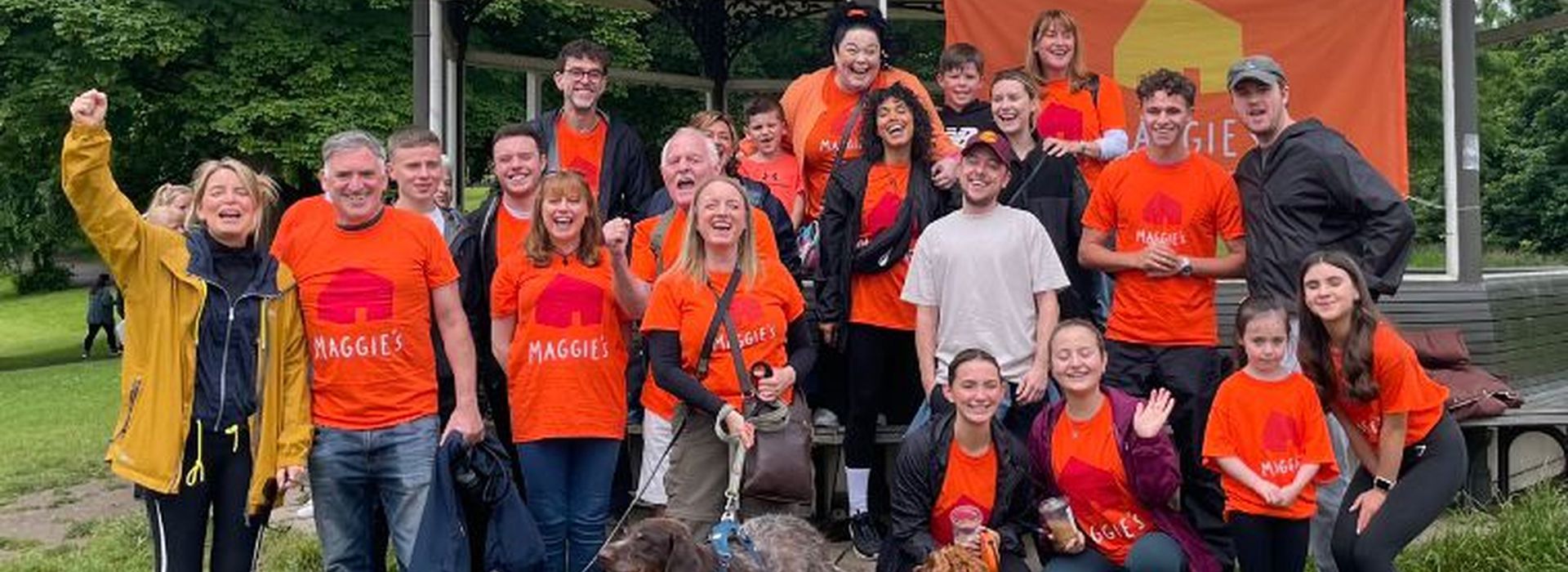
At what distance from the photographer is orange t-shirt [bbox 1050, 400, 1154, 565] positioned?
457 cm

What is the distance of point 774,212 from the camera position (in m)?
5.48

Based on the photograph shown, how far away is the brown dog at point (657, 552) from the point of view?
3.72 metres

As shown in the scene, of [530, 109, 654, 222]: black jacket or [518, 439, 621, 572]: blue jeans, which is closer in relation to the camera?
[518, 439, 621, 572]: blue jeans

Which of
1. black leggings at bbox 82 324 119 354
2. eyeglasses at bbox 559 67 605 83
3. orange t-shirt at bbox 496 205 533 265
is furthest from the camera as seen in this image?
black leggings at bbox 82 324 119 354

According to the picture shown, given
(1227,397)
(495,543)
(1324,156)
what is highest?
(1324,156)

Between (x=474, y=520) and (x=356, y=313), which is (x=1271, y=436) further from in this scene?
(x=356, y=313)

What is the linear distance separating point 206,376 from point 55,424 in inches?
461

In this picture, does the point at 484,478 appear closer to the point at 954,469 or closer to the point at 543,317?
the point at 543,317

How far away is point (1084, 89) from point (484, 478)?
2981 millimetres

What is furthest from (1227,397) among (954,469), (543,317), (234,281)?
(234,281)

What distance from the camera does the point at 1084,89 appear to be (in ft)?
19.1

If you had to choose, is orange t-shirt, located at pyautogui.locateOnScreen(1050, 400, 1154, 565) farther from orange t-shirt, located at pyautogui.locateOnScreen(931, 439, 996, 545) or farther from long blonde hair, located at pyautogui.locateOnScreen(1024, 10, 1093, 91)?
long blonde hair, located at pyautogui.locateOnScreen(1024, 10, 1093, 91)

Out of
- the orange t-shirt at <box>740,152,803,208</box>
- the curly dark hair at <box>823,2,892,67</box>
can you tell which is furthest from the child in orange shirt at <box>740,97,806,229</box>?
the curly dark hair at <box>823,2,892,67</box>

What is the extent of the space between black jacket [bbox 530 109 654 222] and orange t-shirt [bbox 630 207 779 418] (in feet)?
2.07
